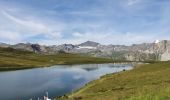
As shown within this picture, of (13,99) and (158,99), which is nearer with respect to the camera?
(158,99)

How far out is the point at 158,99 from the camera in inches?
738

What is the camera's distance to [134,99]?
19672 millimetres

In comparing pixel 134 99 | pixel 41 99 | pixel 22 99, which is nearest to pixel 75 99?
pixel 41 99

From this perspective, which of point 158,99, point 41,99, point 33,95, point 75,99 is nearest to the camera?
point 158,99

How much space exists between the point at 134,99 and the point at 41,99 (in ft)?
186

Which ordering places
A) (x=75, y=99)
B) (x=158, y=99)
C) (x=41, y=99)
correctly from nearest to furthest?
(x=158, y=99), (x=75, y=99), (x=41, y=99)

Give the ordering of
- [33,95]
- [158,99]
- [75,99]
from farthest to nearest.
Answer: [33,95] < [75,99] < [158,99]

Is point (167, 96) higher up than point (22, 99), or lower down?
higher up

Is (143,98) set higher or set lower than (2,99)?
higher

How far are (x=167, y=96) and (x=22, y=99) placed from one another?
62461mm

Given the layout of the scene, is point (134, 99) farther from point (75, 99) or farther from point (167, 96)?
point (75, 99)

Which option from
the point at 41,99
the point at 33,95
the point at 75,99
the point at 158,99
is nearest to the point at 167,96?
the point at 158,99

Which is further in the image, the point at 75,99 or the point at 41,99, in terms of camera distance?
the point at 41,99

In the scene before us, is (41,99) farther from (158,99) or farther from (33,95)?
(158,99)
